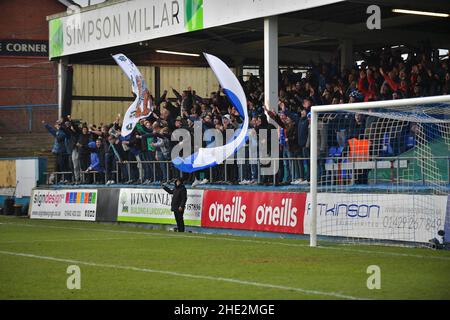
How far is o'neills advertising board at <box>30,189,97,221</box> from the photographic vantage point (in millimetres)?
29406

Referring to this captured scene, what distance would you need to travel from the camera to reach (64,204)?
30.8 metres

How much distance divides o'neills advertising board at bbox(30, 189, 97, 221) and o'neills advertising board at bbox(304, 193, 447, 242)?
10448 millimetres

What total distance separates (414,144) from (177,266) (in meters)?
6.77

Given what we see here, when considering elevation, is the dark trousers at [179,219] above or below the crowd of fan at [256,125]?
below

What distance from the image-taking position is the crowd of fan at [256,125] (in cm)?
2198

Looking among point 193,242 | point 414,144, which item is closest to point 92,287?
Answer: point 193,242

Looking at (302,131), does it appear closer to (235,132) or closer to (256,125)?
(256,125)

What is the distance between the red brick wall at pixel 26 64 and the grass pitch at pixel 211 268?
27.4 m

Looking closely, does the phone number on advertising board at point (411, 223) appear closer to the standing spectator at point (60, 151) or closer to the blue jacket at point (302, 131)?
the blue jacket at point (302, 131)

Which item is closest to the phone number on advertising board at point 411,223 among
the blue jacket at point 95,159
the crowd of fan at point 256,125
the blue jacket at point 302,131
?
the crowd of fan at point 256,125

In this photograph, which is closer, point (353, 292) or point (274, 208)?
point (353, 292)

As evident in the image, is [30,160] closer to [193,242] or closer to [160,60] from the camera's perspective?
[160,60]

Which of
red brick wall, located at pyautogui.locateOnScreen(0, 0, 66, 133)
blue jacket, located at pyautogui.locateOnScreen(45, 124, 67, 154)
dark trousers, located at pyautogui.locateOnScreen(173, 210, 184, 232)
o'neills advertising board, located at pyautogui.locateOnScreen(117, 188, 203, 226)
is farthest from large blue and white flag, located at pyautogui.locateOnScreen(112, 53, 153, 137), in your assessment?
red brick wall, located at pyautogui.locateOnScreen(0, 0, 66, 133)
